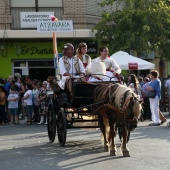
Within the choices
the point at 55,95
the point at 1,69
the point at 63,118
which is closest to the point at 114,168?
the point at 63,118

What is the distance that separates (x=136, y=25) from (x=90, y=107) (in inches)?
622

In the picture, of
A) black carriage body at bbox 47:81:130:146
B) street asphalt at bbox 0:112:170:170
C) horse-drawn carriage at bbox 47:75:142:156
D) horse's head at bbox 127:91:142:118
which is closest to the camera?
street asphalt at bbox 0:112:170:170

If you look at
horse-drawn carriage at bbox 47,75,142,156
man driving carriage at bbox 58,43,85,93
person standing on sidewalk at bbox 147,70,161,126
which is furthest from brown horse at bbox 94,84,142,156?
person standing on sidewalk at bbox 147,70,161,126

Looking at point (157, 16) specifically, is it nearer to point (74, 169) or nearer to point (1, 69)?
point (1, 69)

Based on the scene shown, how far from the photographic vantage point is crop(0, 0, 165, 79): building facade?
27344 mm

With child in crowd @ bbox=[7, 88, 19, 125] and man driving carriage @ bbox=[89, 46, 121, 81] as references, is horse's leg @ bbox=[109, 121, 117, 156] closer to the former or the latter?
man driving carriage @ bbox=[89, 46, 121, 81]

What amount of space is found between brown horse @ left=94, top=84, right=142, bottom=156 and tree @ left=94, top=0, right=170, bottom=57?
1507 cm

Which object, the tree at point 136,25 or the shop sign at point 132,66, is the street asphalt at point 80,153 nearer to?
the shop sign at point 132,66

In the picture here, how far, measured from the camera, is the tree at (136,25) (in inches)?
1023

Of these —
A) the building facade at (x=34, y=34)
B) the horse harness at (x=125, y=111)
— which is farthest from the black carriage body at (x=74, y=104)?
the building facade at (x=34, y=34)

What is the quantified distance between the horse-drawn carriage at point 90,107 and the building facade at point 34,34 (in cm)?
1485

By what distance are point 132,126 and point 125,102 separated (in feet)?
1.50

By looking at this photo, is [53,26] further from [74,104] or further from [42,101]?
[74,104]

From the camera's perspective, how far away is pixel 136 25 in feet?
86.8
